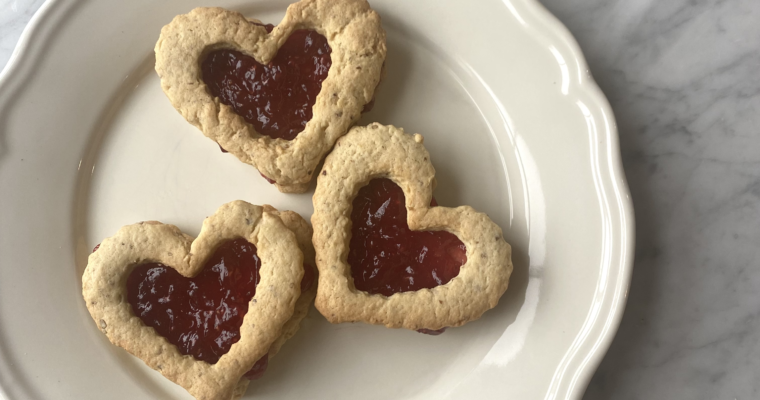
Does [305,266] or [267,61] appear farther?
[305,266]

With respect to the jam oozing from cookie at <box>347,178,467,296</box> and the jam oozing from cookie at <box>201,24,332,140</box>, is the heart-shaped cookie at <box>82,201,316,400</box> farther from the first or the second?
the jam oozing from cookie at <box>201,24,332,140</box>

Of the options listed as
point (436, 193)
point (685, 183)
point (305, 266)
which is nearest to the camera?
point (305, 266)

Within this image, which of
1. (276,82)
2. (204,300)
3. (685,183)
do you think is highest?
(276,82)

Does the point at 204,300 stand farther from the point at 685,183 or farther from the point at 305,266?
the point at 685,183

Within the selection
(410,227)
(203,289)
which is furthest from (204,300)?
(410,227)

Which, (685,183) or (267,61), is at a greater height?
(267,61)

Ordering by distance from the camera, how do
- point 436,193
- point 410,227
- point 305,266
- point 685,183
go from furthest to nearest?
point 685,183, point 436,193, point 305,266, point 410,227
